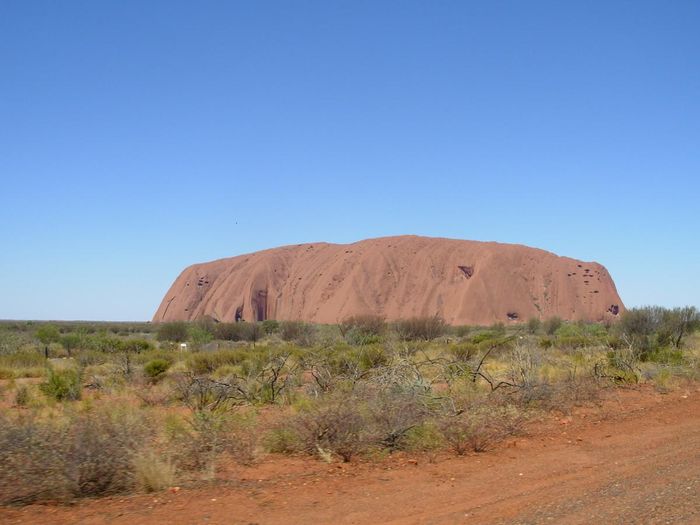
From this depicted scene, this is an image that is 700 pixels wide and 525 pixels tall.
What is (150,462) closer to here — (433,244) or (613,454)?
(613,454)

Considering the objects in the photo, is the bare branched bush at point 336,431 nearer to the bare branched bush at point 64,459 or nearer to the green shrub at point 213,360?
the bare branched bush at point 64,459

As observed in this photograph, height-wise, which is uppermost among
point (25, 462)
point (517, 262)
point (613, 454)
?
point (517, 262)

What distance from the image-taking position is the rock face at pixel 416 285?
320 feet

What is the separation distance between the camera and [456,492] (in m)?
8.08

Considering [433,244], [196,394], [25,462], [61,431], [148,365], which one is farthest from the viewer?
[433,244]

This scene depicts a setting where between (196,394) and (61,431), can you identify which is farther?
(196,394)

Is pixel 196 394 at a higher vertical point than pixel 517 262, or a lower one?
lower

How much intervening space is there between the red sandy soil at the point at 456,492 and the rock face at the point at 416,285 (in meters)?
83.8

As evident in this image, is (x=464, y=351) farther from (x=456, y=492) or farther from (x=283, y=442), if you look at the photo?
(x=456, y=492)

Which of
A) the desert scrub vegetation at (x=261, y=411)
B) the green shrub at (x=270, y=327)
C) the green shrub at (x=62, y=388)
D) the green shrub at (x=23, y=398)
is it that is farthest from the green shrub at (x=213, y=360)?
the green shrub at (x=270, y=327)

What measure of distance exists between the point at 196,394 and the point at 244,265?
10590 cm

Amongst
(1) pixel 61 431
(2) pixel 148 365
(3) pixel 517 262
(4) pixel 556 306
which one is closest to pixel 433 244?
(3) pixel 517 262

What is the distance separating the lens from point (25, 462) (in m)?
7.79

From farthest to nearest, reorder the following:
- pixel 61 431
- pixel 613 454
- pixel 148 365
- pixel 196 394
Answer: pixel 148 365, pixel 196 394, pixel 613 454, pixel 61 431
